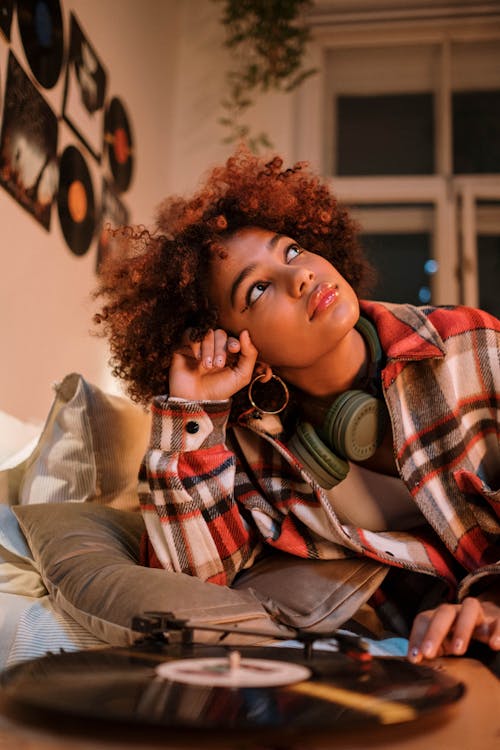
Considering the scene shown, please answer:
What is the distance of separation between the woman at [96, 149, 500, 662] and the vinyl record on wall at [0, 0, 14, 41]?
96 centimetres

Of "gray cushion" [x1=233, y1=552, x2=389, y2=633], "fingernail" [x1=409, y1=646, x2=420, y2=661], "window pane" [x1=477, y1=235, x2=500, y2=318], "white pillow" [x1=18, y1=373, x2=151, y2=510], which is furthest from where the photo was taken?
"window pane" [x1=477, y1=235, x2=500, y2=318]

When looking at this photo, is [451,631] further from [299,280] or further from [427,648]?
[299,280]

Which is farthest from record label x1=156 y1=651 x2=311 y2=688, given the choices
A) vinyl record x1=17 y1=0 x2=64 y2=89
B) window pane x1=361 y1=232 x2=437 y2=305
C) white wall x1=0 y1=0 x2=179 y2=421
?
window pane x1=361 y1=232 x2=437 y2=305

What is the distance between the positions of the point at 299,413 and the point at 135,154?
205 centimetres

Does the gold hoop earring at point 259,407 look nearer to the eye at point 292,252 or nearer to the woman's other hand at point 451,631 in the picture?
the eye at point 292,252

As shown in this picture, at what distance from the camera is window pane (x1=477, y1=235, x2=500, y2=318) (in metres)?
3.31

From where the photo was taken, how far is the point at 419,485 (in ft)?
3.50

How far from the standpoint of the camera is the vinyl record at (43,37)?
80.3 inches

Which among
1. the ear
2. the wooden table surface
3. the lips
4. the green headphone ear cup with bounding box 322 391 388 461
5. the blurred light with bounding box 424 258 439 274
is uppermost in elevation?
the blurred light with bounding box 424 258 439 274

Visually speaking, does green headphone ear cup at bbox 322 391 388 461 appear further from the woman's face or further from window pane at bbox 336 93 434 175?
window pane at bbox 336 93 434 175

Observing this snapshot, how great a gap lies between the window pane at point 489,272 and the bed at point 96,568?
219 centimetres

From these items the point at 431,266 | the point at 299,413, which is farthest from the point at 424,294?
the point at 299,413

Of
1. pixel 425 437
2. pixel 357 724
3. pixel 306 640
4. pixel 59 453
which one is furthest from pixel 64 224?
pixel 357 724

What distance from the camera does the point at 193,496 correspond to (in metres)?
1.08
